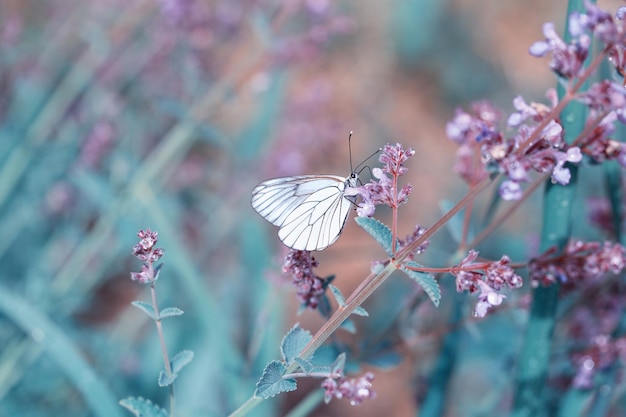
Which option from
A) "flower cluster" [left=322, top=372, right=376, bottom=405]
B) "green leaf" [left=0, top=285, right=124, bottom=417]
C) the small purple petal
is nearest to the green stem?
the small purple petal

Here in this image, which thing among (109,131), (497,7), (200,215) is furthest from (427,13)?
(109,131)

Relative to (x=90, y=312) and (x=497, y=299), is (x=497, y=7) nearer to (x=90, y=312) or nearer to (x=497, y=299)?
(x=90, y=312)

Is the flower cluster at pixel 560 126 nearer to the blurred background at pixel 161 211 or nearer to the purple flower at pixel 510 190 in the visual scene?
the purple flower at pixel 510 190

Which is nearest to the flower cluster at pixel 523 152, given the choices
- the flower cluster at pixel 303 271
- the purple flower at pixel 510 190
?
the purple flower at pixel 510 190

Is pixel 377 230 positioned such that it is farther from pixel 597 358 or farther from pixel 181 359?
pixel 597 358

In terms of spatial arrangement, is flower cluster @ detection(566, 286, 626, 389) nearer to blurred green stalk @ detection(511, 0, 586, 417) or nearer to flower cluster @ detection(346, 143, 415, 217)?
blurred green stalk @ detection(511, 0, 586, 417)
